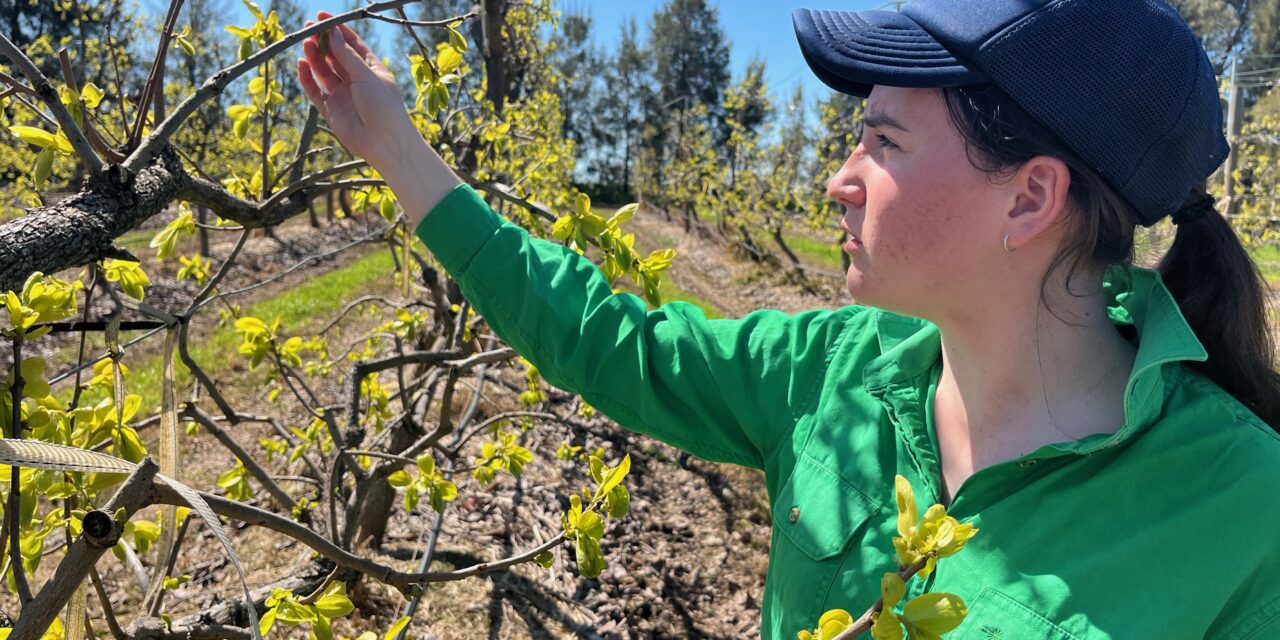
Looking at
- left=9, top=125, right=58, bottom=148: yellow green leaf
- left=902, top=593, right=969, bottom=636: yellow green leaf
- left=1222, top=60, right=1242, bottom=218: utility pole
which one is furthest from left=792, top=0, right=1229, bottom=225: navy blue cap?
left=1222, top=60, right=1242, bottom=218: utility pole

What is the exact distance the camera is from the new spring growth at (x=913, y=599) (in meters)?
0.78

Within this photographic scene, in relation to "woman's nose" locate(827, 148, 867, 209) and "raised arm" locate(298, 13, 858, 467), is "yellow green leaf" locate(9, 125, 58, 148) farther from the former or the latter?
"woman's nose" locate(827, 148, 867, 209)

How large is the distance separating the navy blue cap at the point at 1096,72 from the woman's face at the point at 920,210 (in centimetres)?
6

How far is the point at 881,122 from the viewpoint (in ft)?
3.86

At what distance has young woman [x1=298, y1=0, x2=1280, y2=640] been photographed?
105cm

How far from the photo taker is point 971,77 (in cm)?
109

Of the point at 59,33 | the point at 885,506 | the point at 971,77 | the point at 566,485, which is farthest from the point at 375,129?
the point at 59,33

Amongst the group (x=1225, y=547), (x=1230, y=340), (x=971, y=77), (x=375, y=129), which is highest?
(x=375, y=129)

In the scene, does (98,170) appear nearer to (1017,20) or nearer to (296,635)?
(1017,20)

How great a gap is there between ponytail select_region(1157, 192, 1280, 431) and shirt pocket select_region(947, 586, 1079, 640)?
521mm

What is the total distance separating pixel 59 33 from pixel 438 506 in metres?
21.5

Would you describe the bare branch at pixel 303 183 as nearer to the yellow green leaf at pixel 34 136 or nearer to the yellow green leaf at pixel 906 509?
the yellow green leaf at pixel 34 136

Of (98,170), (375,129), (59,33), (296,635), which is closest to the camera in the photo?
(98,170)

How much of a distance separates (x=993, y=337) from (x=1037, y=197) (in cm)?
24
